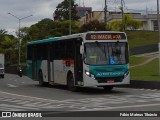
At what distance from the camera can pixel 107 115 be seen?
1485 cm

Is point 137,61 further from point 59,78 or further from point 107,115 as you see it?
point 107,115

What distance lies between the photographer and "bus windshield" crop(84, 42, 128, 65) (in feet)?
78.3

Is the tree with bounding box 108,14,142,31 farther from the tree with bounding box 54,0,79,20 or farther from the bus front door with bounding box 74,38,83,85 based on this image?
the bus front door with bounding box 74,38,83,85

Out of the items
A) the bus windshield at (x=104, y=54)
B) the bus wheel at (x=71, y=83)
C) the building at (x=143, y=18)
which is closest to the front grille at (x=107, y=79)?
the bus windshield at (x=104, y=54)

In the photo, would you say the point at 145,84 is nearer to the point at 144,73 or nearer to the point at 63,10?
the point at 144,73

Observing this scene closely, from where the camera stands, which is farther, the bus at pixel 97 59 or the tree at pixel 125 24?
the tree at pixel 125 24

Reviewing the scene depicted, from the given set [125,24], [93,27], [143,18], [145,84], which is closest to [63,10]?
[143,18]

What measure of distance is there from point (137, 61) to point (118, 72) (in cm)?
3932

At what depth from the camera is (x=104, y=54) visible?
78.6 feet

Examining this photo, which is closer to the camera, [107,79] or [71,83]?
[107,79]

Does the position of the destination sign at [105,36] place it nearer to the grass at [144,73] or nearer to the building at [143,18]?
the grass at [144,73]

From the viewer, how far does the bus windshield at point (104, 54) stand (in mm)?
23859

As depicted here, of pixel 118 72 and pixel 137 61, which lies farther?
pixel 137 61

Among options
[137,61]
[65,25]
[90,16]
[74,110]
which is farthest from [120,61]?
[90,16]
